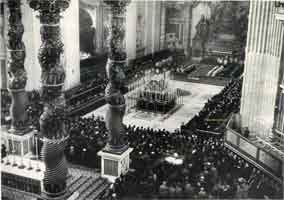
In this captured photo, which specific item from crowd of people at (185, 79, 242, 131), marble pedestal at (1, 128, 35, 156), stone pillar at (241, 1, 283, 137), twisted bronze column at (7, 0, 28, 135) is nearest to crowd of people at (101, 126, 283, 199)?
stone pillar at (241, 1, 283, 137)

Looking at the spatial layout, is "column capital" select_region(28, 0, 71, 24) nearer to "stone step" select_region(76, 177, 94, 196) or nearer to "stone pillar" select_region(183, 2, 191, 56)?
"stone step" select_region(76, 177, 94, 196)

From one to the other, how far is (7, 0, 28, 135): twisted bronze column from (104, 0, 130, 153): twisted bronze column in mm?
2302

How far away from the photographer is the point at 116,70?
383 inches

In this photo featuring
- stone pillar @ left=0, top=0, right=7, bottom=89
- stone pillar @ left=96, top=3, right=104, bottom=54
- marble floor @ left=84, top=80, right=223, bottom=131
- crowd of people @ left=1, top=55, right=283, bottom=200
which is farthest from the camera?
stone pillar @ left=96, top=3, right=104, bottom=54

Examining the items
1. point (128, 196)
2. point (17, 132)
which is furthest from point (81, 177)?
point (17, 132)

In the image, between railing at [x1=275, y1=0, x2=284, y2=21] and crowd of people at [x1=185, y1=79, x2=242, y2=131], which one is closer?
railing at [x1=275, y1=0, x2=284, y2=21]

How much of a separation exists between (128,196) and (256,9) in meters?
5.44

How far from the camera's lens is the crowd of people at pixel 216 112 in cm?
1487

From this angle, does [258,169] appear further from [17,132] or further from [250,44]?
[17,132]

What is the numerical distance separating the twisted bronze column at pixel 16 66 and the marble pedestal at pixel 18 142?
13 cm

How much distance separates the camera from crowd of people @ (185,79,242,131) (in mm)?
14867

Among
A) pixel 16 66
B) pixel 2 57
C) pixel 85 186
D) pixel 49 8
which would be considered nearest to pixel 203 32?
pixel 2 57

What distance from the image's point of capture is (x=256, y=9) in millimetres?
10961

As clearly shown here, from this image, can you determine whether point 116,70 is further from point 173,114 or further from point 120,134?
point 173,114
